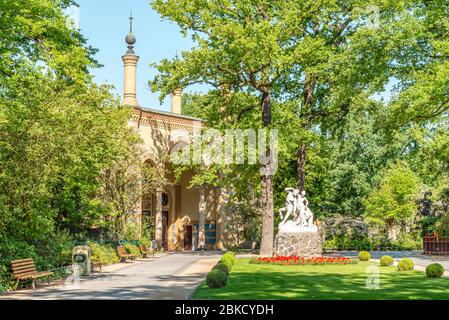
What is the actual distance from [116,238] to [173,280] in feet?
52.0

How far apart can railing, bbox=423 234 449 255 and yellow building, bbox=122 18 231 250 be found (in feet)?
54.3

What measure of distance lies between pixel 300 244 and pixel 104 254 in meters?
8.94

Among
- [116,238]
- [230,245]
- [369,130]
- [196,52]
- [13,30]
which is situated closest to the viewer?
[13,30]

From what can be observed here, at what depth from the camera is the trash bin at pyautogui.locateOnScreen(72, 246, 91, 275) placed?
23.1 m

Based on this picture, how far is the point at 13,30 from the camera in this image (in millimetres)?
26250

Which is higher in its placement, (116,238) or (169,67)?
(169,67)

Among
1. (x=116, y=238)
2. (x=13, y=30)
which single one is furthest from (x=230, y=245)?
(x=13, y=30)

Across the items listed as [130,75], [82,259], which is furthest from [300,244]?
[130,75]

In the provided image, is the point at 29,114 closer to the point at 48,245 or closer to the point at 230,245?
the point at 48,245

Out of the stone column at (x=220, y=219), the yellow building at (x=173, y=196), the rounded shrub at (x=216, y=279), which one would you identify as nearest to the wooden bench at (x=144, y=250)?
the yellow building at (x=173, y=196)

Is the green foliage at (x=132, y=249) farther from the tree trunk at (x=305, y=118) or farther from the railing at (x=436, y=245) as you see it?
the railing at (x=436, y=245)

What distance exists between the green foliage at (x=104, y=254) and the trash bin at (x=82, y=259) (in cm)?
232

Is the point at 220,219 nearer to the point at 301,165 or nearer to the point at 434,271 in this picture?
the point at 301,165

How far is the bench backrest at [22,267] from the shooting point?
17.8 metres
